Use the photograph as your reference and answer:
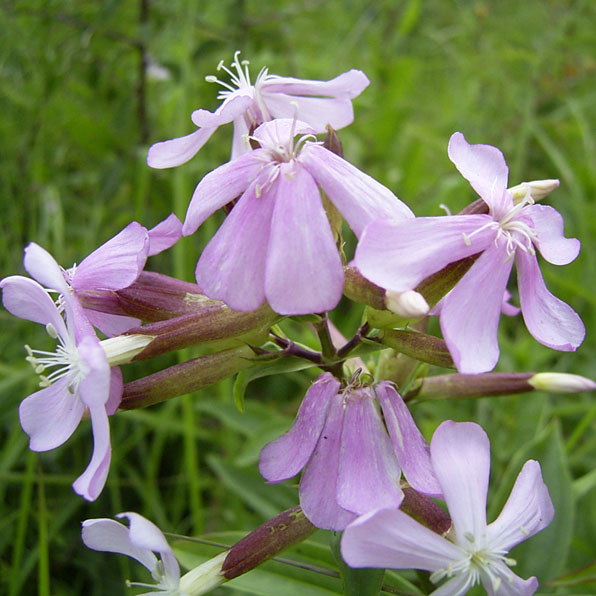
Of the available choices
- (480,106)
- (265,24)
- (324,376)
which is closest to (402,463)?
(324,376)

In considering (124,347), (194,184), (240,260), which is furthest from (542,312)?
(194,184)

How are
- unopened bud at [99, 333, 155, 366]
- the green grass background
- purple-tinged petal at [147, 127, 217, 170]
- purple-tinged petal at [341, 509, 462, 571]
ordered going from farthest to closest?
the green grass background < purple-tinged petal at [147, 127, 217, 170] < unopened bud at [99, 333, 155, 366] < purple-tinged petal at [341, 509, 462, 571]

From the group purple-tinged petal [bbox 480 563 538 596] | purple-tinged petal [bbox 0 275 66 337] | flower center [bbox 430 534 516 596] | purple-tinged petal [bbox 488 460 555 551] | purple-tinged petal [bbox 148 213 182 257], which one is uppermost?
purple-tinged petal [bbox 148 213 182 257]

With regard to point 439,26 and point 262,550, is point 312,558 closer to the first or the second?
point 262,550

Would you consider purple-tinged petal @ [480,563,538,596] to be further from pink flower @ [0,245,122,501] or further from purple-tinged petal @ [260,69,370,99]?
purple-tinged petal @ [260,69,370,99]

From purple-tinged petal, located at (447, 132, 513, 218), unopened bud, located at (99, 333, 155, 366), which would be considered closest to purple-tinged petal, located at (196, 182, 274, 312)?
unopened bud, located at (99, 333, 155, 366)

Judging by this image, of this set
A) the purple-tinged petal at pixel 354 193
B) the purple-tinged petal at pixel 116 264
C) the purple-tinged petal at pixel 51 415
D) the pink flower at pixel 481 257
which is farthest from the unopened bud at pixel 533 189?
the purple-tinged petal at pixel 51 415

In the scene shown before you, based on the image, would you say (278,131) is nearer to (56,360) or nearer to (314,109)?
(314,109)
